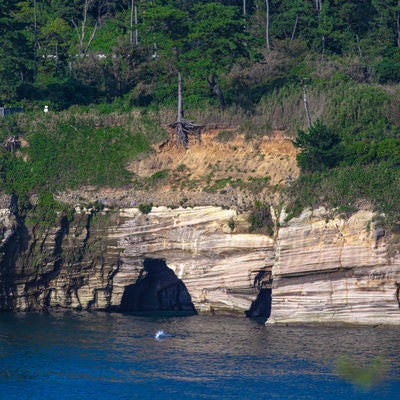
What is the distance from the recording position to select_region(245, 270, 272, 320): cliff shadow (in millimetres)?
60844

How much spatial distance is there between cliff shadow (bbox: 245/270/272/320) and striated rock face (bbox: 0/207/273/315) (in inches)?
4.6

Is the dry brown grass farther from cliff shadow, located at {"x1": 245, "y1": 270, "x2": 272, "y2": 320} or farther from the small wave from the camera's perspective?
the small wave

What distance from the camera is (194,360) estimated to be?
5038 cm

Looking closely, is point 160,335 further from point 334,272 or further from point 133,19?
point 133,19

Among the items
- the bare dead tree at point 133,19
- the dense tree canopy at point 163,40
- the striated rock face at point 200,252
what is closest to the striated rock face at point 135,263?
the striated rock face at point 200,252

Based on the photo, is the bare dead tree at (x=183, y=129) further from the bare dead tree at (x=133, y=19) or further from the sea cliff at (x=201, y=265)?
the bare dead tree at (x=133, y=19)

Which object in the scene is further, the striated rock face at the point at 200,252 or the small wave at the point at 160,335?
the striated rock face at the point at 200,252

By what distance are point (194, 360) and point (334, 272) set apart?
11.8m

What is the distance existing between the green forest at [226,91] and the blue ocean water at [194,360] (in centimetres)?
900

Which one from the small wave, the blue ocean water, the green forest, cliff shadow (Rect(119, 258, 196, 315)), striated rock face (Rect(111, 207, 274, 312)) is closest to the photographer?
the blue ocean water

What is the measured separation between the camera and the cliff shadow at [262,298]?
2395 inches

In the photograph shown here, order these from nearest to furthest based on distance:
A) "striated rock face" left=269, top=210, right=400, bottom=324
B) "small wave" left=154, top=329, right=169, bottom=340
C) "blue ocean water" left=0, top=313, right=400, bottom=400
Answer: "blue ocean water" left=0, top=313, right=400, bottom=400, "small wave" left=154, top=329, right=169, bottom=340, "striated rock face" left=269, top=210, right=400, bottom=324

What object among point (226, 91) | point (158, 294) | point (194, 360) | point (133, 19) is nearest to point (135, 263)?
point (158, 294)

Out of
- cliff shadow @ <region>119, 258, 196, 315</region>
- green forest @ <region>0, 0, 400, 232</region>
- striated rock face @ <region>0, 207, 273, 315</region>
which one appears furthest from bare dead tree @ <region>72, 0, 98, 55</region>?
cliff shadow @ <region>119, 258, 196, 315</region>
